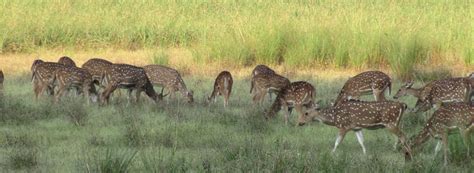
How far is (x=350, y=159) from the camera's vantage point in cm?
1025

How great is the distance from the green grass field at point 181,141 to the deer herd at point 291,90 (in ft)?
0.80

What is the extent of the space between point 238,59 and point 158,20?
580 centimetres

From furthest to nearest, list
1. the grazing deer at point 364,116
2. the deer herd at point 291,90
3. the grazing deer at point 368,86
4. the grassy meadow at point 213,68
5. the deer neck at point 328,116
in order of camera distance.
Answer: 1. the grazing deer at point 368,86
2. the deer neck at point 328,116
3. the deer herd at point 291,90
4. the grazing deer at point 364,116
5. the grassy meadow at point 213,68

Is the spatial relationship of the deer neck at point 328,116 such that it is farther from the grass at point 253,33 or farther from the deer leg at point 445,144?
the grass at point 253,33

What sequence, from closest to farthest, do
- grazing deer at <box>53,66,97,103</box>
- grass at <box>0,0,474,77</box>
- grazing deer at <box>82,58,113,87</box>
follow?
grazing deer at <box>53,66,97,103</box>
grazing deer at <box>82,58,113,87</box>
grass at <box>0,0,474,77</box>

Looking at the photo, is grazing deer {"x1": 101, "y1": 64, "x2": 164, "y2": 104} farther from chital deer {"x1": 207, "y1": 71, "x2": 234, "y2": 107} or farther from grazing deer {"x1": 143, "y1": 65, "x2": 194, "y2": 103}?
chital deer {"x1": 207, "y1": 71, "x2": 234, "y2": 107}

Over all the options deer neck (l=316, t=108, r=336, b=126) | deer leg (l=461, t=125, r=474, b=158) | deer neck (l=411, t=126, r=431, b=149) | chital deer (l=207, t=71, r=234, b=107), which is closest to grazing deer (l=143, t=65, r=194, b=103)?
chital deer (l=207, t=71, r=234, b=107)

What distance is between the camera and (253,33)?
859 inches

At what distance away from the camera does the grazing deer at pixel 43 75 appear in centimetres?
1571

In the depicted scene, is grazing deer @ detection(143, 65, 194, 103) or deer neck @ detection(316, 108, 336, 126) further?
grazing deer @ detection(143, 65, 194, 103)

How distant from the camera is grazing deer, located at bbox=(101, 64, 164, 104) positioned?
15562mm

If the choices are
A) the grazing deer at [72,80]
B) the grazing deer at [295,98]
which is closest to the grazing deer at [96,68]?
the grazing deer at [72,80]

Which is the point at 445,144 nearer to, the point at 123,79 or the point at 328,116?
the point at 328,116

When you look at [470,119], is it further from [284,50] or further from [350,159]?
[284,50]
